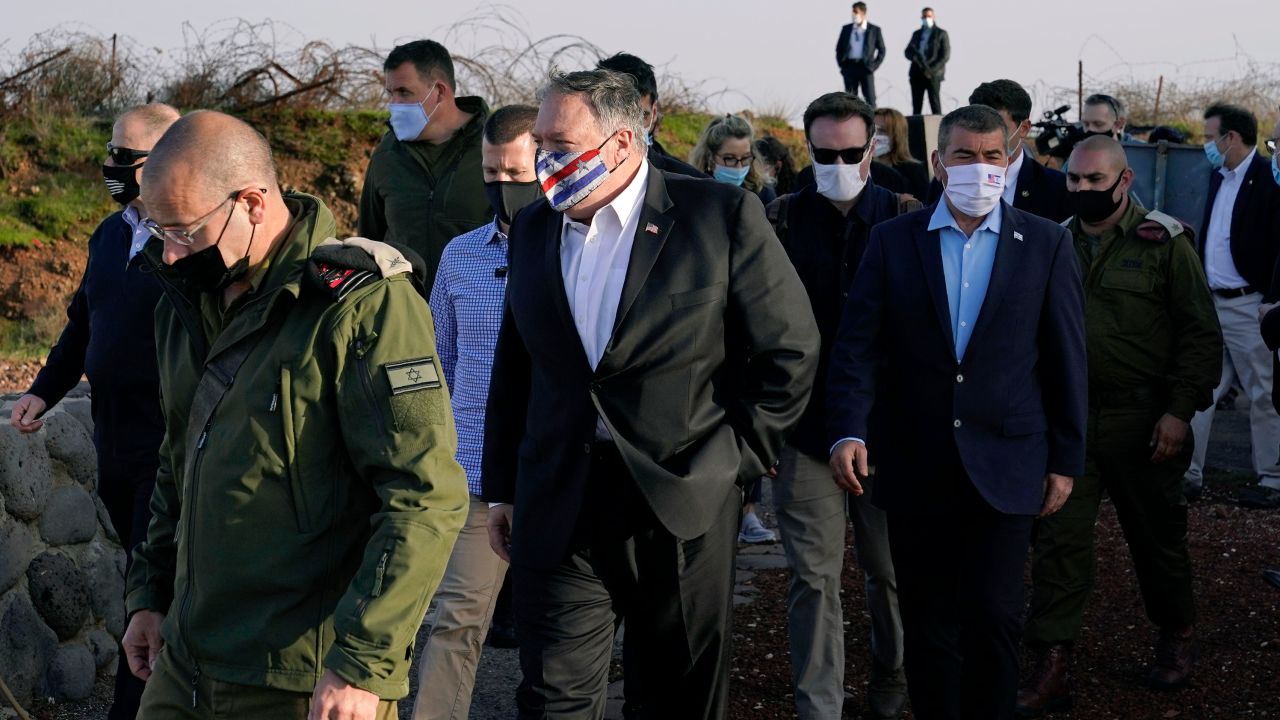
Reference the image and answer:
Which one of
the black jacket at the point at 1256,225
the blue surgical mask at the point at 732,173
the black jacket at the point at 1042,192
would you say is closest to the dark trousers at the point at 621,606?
the black jacket at the point at 1042,192

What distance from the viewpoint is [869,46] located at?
20.0 meters

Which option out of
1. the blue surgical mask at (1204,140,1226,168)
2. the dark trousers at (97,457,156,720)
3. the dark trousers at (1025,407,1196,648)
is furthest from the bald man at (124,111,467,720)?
the blue surgical mask at (1204,140,1226,168)

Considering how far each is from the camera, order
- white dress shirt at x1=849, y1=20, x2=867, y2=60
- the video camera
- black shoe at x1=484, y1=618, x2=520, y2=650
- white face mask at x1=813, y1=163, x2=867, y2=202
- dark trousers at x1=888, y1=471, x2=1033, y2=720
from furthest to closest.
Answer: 1. white dress shirt at x1=849, y1=20, x2=867, y2=60
2. the video camera
3. black shoe at x1=484, y1=618, x2=520, y2=650
4. white face mask at x1=813, y1=163, x2=867, y2=202
5. dark trousers at x1=888, y1=471, x2=1033, y2=720

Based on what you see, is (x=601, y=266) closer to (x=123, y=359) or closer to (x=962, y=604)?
(x=962, y=604)

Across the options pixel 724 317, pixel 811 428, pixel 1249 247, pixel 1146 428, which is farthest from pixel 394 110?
pixel 1249 247

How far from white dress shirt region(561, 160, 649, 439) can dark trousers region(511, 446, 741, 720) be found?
24 cm

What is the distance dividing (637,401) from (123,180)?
91.7 inches

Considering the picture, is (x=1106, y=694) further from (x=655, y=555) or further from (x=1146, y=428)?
(x=655, y=555)

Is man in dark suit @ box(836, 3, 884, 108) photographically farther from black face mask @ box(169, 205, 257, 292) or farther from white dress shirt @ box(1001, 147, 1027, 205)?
black face mask @ box(169, 205, 257, 292)

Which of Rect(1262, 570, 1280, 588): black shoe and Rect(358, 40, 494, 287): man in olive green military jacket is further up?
Rect(358, 40, 494, 287): man in olive green military jacket

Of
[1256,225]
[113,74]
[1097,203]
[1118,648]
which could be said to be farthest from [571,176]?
[113,74]

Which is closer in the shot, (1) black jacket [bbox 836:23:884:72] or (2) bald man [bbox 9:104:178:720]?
(2) bald man [bbox 9:104:178:720]

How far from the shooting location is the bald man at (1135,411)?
565 cm

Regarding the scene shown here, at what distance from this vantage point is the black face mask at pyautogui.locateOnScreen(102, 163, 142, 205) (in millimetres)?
4973
